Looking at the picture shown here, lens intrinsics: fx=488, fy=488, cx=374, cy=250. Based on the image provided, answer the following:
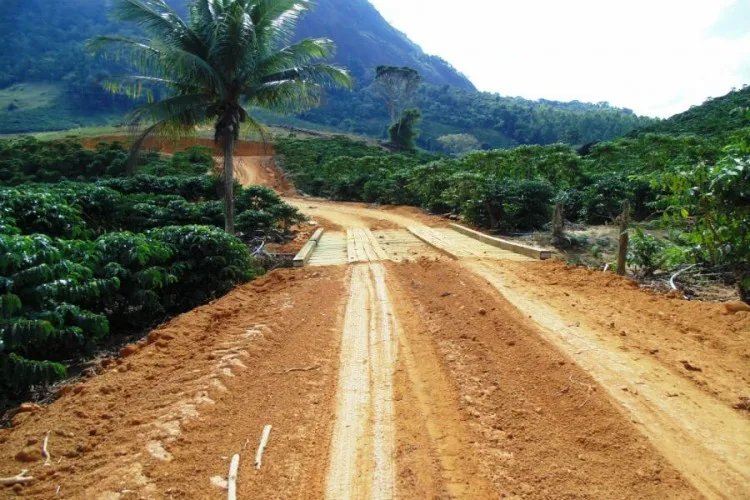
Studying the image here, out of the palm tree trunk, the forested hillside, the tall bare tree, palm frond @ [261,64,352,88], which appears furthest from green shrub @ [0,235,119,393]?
the forested hillside

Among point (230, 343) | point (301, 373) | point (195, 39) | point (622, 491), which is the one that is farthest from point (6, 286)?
point (195, 39)

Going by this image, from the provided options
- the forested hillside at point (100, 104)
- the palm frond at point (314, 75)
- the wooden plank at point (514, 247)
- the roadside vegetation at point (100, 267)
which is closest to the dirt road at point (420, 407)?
the roadside vegetation at point (100, 267)

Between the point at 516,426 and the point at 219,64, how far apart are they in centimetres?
1018

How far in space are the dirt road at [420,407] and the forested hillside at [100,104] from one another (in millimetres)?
69592

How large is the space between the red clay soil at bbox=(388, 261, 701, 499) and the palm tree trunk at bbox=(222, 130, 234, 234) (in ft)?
24.0

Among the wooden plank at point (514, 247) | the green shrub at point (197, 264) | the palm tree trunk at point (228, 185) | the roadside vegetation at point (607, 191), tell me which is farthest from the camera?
the palm tree trunk at point (228, 185)

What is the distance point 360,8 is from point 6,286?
20338cm

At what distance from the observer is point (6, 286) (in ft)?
13.3

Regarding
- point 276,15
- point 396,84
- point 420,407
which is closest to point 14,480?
point 420,407

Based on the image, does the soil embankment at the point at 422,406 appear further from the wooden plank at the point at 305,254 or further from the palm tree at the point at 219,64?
the palm tree at the point at 219,64

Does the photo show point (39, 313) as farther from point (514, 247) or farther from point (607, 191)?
point (607, 191)

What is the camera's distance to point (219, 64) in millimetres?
10742

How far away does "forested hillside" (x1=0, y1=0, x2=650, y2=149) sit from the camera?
73.5 m

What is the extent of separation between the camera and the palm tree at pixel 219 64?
34.0 ft
